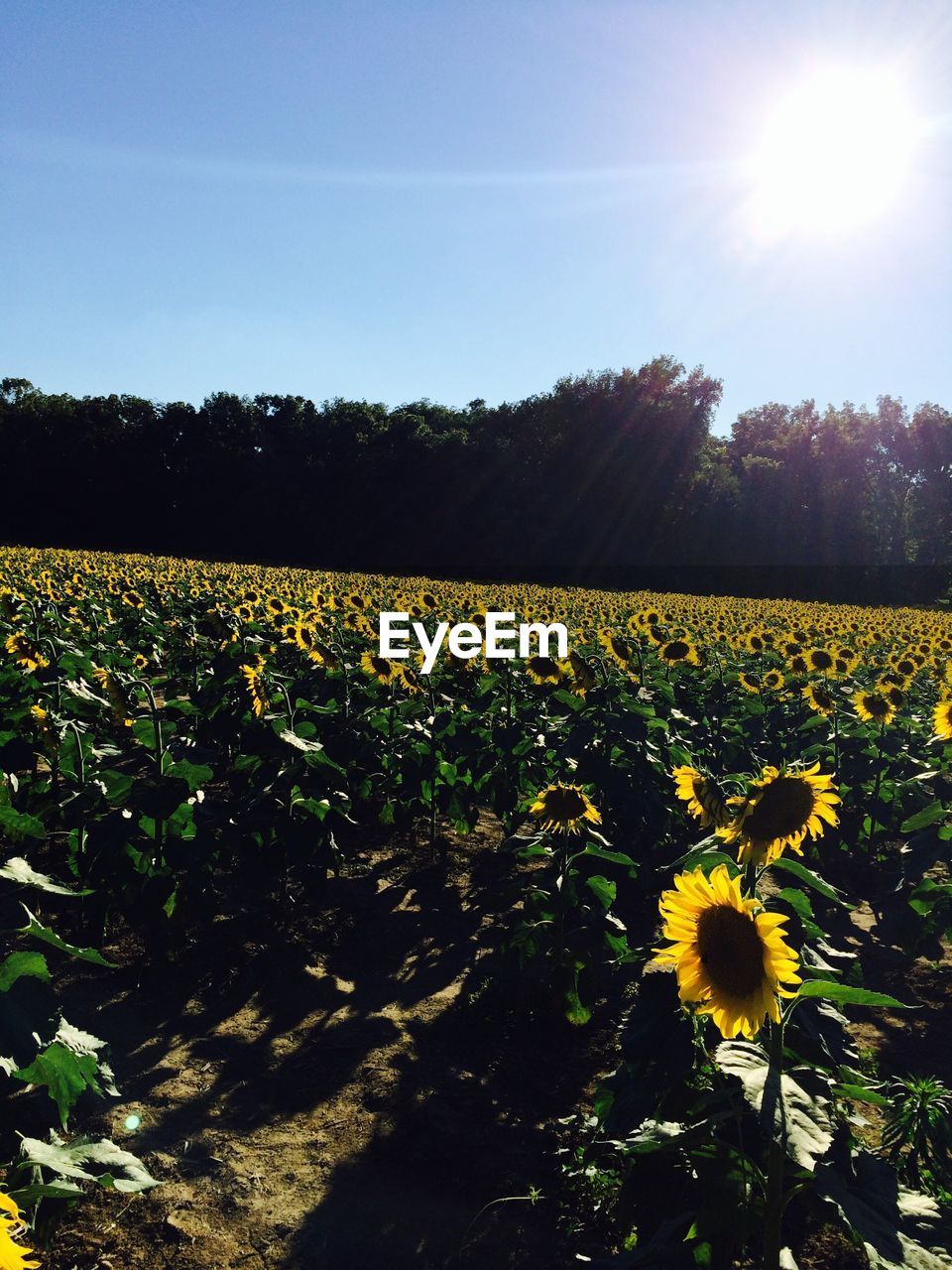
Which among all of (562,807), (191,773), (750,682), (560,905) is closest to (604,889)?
(560,905)

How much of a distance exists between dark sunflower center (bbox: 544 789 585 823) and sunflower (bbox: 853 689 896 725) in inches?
156

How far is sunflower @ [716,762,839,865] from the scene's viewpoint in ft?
8.38

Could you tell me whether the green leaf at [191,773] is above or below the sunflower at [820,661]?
below

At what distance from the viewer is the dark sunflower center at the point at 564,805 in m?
4.39

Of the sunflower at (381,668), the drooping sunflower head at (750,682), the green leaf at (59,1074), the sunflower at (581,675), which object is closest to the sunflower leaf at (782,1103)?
the green leaf at (59,1074)

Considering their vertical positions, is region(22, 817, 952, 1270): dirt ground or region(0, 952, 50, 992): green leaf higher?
region(0, 952, 50, 992): green leaf

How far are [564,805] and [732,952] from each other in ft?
7.43

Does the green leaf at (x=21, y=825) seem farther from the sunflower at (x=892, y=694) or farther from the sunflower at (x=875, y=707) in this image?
the sunflower at (x=892, y=694)

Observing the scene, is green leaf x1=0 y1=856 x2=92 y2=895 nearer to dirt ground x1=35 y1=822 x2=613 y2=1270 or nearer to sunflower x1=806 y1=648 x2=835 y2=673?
dirt ground x1=35 y1=822 x2=613 y2=1270

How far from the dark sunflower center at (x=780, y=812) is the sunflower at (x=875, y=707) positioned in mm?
5206

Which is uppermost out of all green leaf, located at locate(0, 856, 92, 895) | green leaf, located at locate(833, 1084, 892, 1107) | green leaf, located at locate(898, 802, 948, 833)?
green leaf, located at locate(0, 856, 92, 895)

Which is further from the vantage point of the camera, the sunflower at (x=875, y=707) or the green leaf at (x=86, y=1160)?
the sunflower at (x=875, y=707)

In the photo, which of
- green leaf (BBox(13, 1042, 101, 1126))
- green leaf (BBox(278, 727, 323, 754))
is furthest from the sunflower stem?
green leaf (BBox(278, 727, 323, 754))

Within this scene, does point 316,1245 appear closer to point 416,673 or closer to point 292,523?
point 416,673
